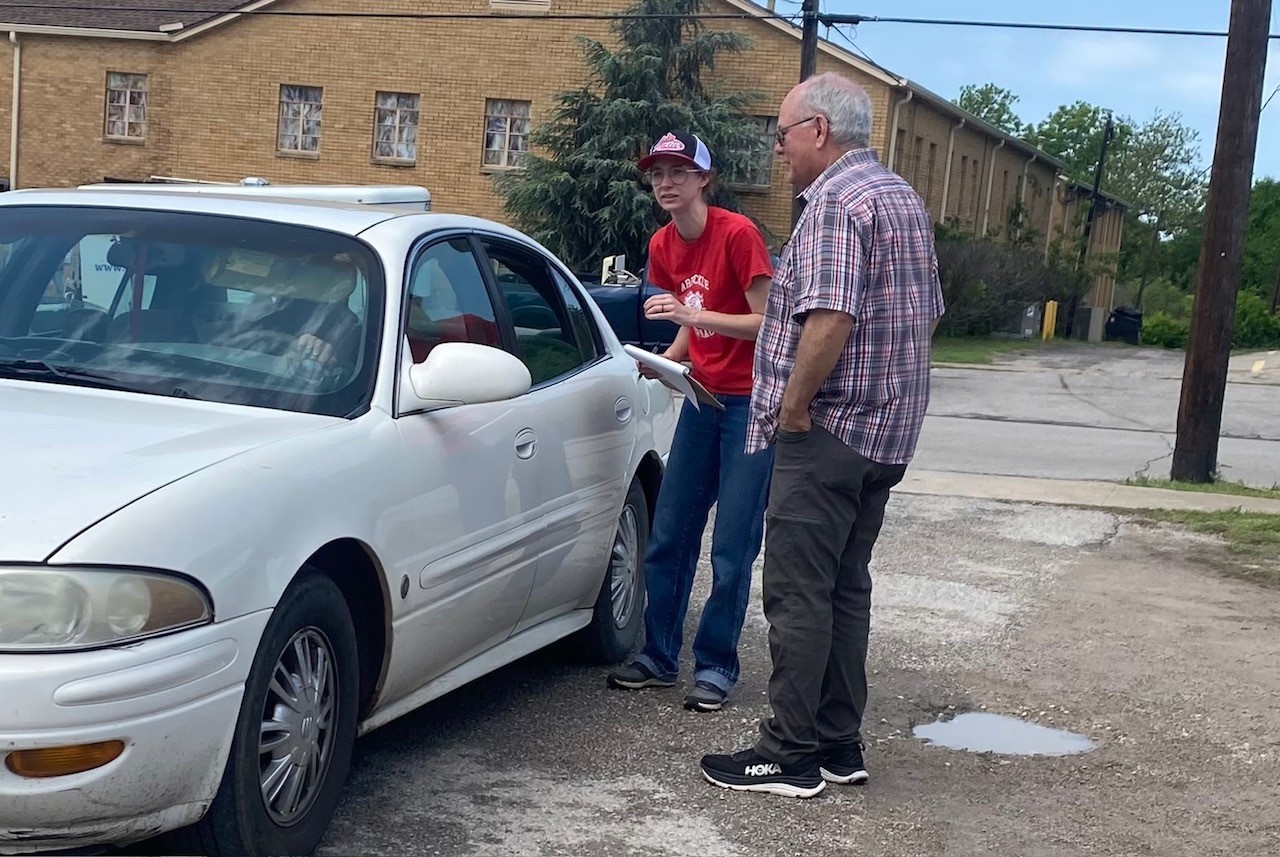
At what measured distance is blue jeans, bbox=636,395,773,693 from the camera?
204 inches

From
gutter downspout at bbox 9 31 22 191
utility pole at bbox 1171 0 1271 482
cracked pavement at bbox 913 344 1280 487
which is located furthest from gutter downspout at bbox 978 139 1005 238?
utility pole at bbox 1171 0 1271 482

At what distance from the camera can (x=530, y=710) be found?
16.9 ft

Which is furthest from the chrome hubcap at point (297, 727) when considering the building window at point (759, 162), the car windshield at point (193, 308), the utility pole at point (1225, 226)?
the building window at point (759, 162)

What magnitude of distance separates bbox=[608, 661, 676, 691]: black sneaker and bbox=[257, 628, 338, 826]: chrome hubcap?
6.12 ft

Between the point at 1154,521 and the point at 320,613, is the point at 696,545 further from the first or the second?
the point at 1154,521

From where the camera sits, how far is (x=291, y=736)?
3.54 metres

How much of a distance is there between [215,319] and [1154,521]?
7262 millimetres

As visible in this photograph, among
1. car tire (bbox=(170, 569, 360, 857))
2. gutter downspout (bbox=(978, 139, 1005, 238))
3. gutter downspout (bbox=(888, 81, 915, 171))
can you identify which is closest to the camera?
car tire (bbox=(170, 569, 360, 857))

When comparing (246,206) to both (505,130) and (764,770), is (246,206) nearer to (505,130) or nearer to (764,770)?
(764,770)

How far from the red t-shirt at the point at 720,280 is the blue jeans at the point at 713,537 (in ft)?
0.31

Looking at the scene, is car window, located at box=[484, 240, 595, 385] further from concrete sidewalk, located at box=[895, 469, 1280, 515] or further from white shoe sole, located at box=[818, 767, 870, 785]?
concrete sidewalk, located at box=[895, 469, 1280, 515]

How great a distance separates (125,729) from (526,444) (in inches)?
74.9

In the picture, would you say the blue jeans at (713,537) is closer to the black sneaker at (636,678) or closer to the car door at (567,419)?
the black sneaker at (636,678)

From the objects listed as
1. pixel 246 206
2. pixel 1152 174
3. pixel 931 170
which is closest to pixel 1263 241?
pixel 1152 174
